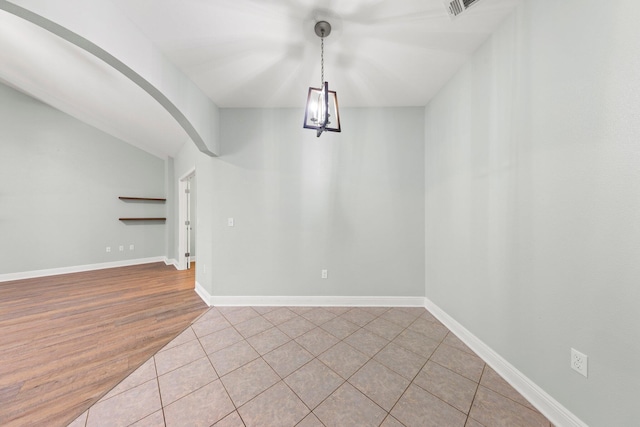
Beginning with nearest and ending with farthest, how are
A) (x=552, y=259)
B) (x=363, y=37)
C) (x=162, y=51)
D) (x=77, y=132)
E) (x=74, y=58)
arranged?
(x=552, y=259) → (x=363, y=37) → (x=162, y=51) → (x=74, y=58) → (x=77, y=132)

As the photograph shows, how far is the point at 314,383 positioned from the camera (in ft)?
4.99

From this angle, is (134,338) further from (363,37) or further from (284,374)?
A: (363,37)

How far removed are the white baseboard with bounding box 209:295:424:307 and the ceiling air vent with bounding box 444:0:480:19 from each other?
9.48 ft

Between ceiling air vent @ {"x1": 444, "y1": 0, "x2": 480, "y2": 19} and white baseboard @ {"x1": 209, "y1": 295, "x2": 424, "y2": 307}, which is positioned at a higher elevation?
ceiling air vent @ {"x1": 444, "y1": 0, "x2": 480, "y2": 19}

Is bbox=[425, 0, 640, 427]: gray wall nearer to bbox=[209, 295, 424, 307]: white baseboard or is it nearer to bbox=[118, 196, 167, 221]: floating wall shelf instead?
bbox=[209, 295, 424, 307]: white baseboard

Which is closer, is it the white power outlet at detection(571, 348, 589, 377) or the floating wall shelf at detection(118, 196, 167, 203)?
the white power outlet at detection(571, 348, 589, 377)

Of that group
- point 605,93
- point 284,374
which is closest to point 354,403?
point 284,374

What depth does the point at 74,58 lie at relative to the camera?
100 inches

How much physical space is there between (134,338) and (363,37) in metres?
3.65

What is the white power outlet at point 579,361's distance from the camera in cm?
111

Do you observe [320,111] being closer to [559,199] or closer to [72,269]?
[559,199]

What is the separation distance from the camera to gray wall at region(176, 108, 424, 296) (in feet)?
9.02

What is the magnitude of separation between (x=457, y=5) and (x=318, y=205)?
214 centimetres

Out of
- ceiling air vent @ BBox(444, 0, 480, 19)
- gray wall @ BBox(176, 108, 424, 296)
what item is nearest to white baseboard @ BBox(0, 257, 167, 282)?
gray wall @ BBox(176, 108, 424, 296)
